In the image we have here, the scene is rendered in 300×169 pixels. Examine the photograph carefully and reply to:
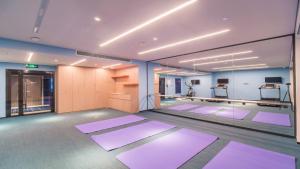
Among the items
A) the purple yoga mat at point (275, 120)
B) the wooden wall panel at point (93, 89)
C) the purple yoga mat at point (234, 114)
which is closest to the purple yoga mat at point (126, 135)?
the wooden wall panel at point (93, 89)

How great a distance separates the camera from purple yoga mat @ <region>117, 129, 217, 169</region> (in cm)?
264

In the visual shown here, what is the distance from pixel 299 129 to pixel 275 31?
106 inches

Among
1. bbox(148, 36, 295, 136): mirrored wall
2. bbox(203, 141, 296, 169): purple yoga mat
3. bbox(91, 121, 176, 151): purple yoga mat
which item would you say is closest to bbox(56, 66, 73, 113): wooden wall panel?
bbox(148, 36, 295, 136): mirrored wall

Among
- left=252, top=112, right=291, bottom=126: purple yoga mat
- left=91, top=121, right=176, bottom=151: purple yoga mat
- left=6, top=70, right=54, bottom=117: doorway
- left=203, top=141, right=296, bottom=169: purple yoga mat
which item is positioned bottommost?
left=203, top=141, right=296, bottom=169: purple yoga mat

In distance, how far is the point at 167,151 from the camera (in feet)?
10.3

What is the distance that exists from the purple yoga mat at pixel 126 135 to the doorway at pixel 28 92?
5922mm

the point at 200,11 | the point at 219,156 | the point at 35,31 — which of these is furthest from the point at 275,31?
the point at 35,31

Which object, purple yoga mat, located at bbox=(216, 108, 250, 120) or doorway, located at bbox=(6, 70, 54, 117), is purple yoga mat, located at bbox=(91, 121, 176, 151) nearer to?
purple yoga mat, located at bbox=(216, 108, 250, 120)

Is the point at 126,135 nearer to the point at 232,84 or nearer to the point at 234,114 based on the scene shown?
the point at 234,114

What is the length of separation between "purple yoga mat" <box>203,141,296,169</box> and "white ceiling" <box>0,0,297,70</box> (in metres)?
3.03

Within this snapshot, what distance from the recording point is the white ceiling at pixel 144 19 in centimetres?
245

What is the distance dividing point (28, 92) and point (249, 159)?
10073 mm

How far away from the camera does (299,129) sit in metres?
3.53

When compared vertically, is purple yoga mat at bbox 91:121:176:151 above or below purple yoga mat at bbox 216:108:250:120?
below
